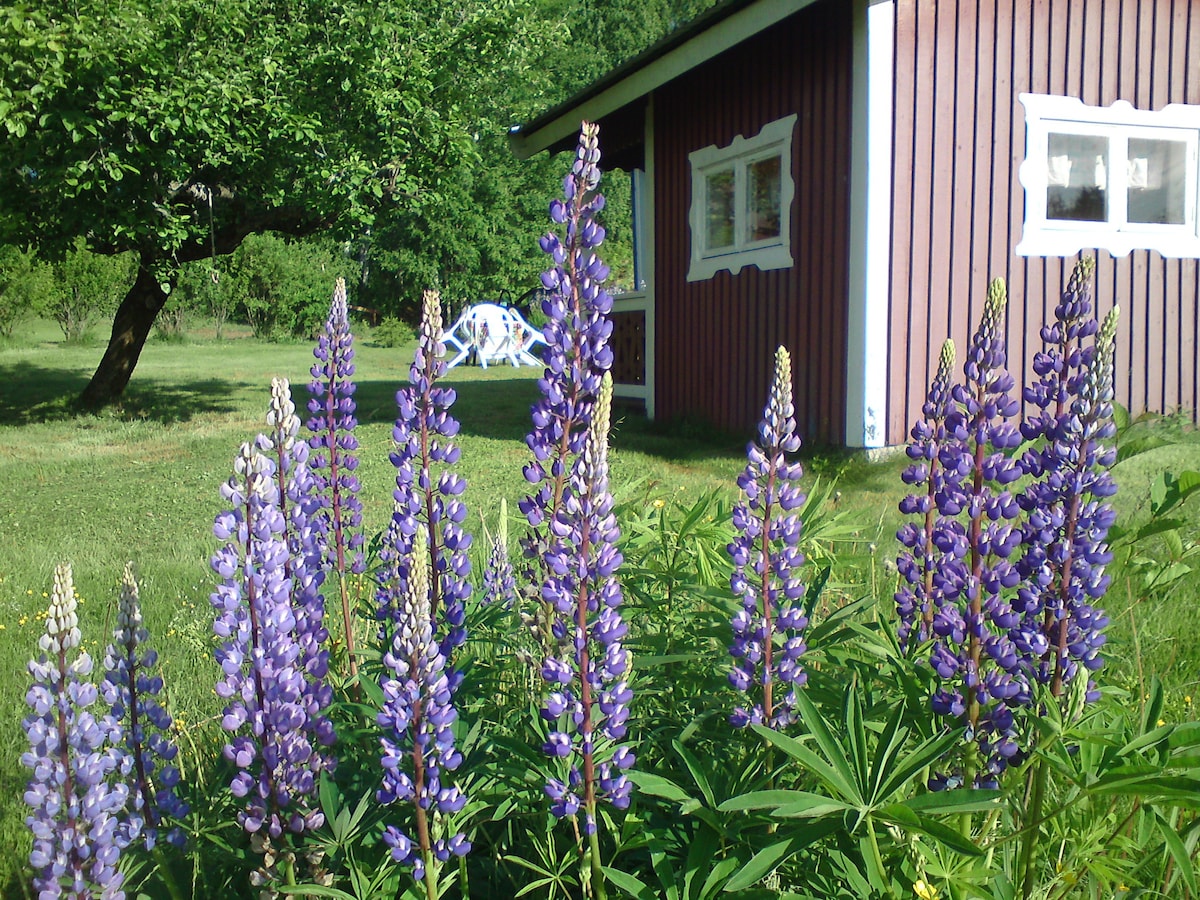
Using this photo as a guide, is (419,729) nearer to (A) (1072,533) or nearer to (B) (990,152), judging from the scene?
(A) (1072,533)

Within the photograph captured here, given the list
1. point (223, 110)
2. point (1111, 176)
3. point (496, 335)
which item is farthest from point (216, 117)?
point (496, 335)

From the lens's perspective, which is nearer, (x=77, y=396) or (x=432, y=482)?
(x=432, y=482)

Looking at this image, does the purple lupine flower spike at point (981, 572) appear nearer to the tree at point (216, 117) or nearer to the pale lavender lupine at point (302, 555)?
the pale lavender lupine at point (302, 555)

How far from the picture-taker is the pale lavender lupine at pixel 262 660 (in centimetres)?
158

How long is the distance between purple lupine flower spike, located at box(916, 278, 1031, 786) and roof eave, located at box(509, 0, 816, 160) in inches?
269

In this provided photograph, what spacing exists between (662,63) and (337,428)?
8.30m

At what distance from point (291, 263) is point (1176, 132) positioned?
35529 millimetres

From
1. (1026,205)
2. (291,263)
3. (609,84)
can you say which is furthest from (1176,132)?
(291,263)

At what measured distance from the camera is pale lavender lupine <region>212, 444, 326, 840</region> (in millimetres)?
1584

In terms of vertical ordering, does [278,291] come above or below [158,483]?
above

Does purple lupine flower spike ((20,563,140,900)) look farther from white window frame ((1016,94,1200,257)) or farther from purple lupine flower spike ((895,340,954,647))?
white window frame ((1016,94,1200,257))

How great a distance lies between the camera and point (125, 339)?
14141 millimetres

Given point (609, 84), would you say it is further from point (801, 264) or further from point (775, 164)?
point (801, 264)

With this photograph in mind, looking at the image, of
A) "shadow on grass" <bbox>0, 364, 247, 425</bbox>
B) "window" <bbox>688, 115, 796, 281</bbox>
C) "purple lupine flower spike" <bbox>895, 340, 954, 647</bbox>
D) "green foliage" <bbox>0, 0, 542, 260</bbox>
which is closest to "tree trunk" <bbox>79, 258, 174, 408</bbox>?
"shadow on grass" <bbox>0, 364, 247, 425</bbox>
